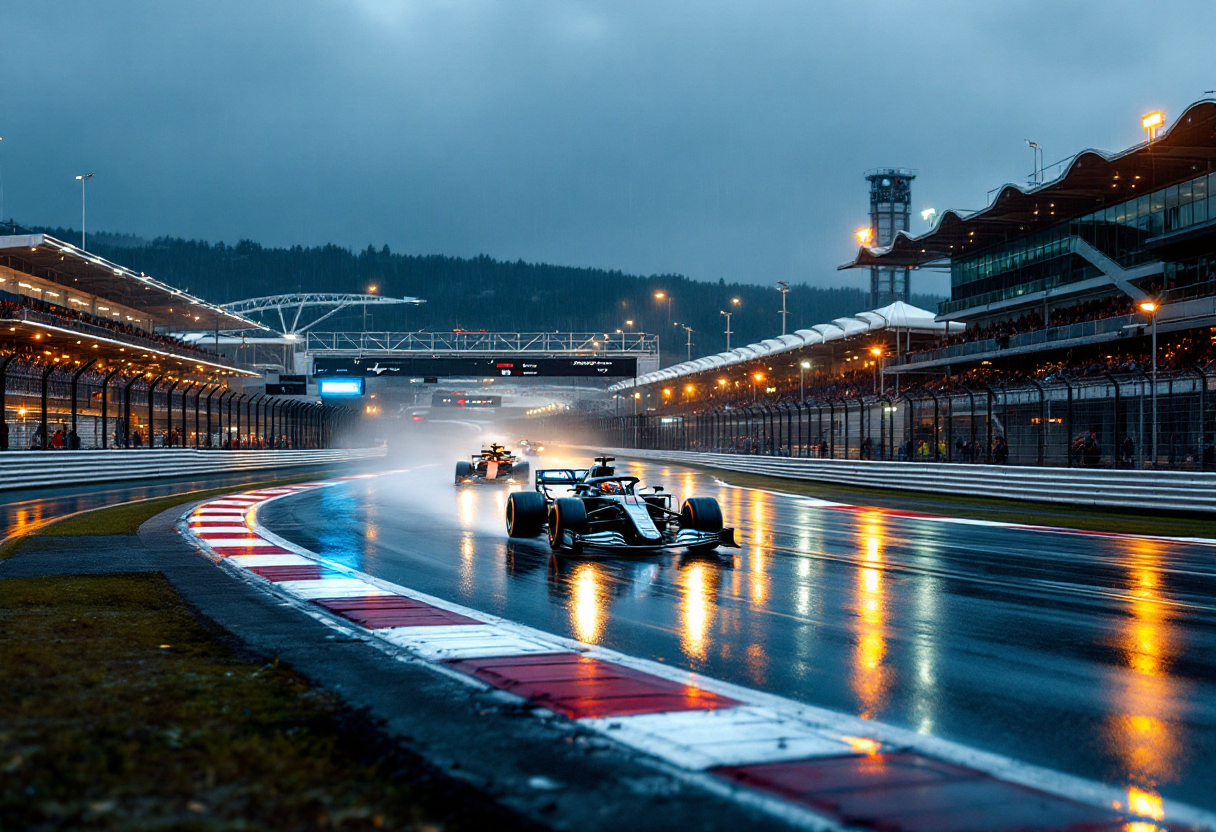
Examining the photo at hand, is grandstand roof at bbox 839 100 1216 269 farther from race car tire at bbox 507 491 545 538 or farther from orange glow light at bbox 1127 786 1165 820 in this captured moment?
orange glow light at bbox 1127 786 1165 820

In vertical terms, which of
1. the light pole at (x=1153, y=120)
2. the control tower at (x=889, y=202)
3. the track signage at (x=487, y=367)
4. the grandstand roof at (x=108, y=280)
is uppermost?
the control tower at (x=889, y=202)

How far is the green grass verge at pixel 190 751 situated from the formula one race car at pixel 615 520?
19.8 ft

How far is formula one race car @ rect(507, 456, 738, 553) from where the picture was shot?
11.6 m

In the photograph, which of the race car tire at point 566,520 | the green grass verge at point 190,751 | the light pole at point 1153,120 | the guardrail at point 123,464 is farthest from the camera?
the light pole at point 1153,120

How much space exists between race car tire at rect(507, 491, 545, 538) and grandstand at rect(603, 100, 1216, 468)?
11883mm

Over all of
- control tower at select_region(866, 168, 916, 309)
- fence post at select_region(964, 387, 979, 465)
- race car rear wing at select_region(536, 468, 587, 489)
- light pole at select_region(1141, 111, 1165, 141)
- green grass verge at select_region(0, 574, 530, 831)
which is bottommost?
green grass verge at select_region(0, 574, 530, 831)

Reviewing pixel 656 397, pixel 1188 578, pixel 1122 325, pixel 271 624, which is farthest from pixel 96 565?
pixel 656 397

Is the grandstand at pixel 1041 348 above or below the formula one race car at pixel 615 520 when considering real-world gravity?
above

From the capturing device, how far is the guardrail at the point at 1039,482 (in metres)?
18.2

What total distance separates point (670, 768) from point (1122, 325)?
35421 millimetres

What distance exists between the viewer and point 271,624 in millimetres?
7062

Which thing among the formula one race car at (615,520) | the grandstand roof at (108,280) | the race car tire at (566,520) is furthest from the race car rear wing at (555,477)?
the grandstand roof at (108,280)

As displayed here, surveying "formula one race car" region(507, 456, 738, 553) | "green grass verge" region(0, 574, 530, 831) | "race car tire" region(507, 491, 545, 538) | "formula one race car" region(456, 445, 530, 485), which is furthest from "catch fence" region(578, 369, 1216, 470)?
"green grass verge" region(0, 574, 530, 831)

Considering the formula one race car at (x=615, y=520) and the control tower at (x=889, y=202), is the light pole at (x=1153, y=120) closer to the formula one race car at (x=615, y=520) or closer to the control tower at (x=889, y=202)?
the formula one race car at (x=615, y=520)
